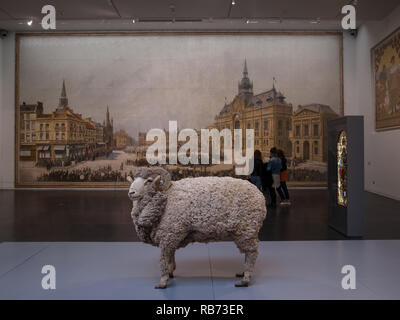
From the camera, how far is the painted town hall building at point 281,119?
500 inches

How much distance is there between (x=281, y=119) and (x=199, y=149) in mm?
3065

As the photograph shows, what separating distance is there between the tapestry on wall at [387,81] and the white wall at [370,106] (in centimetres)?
22

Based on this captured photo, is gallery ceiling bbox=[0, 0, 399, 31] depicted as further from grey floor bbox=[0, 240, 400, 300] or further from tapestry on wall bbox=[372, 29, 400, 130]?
grey floor bbox=[0, 240, 400, 300]

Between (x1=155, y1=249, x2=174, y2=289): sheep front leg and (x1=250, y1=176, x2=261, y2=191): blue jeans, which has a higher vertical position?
(x1=250, y1=176, x2=261, y2=191): blue jeans

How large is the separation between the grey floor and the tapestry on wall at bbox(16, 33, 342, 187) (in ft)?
25.6

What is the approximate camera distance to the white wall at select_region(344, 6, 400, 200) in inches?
386

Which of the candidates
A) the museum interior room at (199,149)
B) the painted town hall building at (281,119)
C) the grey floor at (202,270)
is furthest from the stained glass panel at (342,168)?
the painted town hall building at (281,119)

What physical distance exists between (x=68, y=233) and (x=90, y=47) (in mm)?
8936

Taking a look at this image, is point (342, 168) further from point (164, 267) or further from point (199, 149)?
point (199, 149)

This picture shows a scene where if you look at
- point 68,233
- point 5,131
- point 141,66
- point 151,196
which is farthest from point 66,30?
point 151,196

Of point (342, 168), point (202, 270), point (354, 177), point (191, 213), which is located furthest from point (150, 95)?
point (191, 213)

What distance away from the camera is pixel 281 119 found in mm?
13070

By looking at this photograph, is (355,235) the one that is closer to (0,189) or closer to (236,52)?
(236,52)

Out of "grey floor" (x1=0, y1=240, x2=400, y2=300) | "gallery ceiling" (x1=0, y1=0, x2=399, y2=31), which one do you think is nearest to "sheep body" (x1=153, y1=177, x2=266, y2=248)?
"grey floor" (x1=0, y1=240, x2=400, y2=300)
